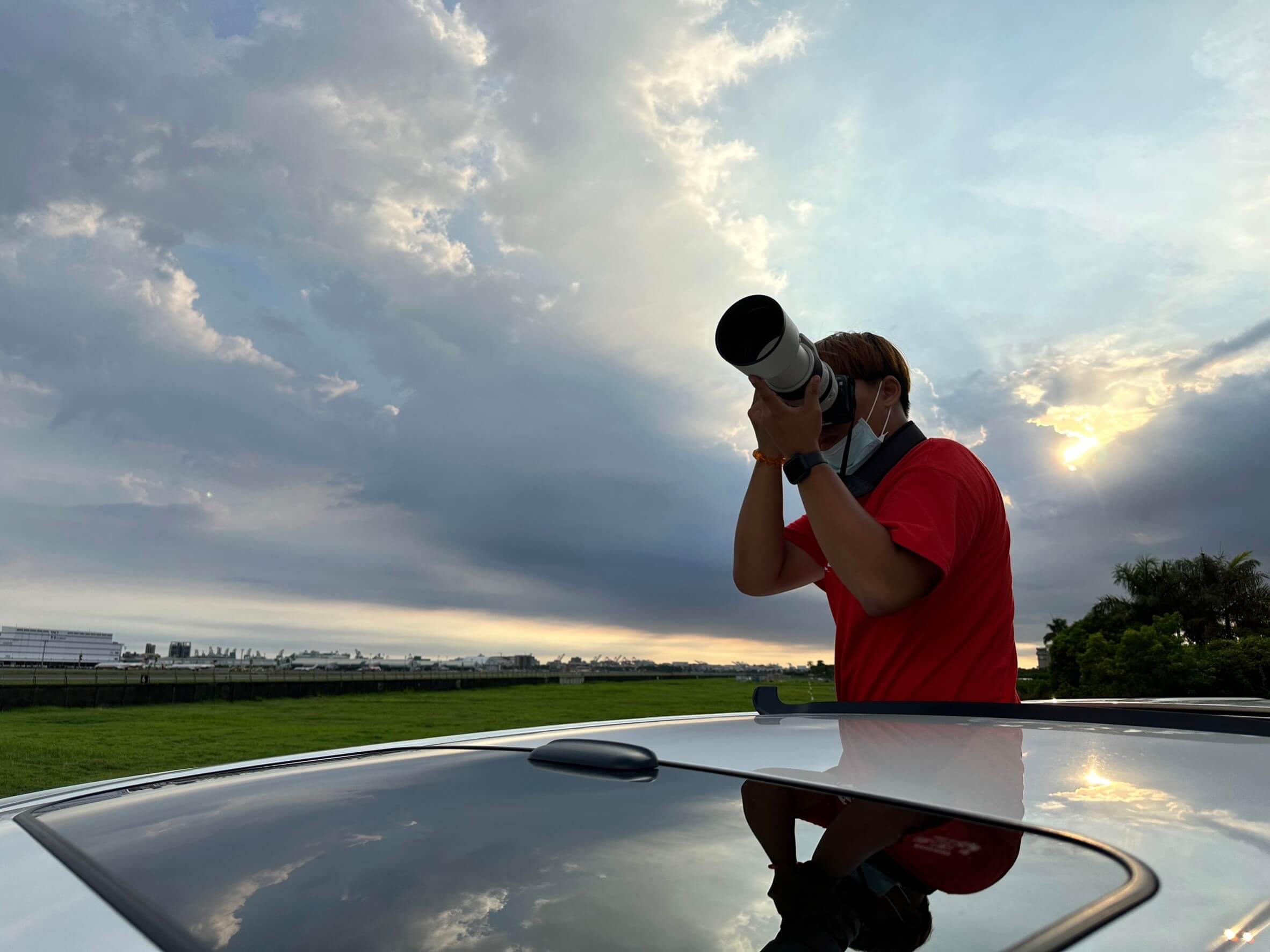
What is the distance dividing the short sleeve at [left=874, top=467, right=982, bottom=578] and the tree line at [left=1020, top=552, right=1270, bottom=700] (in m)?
20.9

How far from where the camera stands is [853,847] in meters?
0.97

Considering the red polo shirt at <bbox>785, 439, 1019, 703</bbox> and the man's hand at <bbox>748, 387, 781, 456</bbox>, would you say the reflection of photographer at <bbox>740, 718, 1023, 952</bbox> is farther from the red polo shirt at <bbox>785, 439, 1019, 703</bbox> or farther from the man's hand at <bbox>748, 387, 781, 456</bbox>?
the man's hand at <bbox>748, 387, 781, 456</bbox>

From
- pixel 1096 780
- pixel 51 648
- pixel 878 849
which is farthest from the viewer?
pixel 51 648

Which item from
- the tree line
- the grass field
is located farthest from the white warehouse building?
the tree line

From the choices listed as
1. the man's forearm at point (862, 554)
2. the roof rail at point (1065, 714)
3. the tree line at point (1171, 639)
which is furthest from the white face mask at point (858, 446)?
the tree line at point (1171, 639)

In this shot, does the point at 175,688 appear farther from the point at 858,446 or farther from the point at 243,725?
the point at 858,446

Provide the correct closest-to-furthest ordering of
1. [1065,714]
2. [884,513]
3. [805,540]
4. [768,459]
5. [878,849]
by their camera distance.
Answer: [878,849] → [1065,714] → [884,513] → [768,459] → [805,540]

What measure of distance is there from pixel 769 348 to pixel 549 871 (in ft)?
4.60

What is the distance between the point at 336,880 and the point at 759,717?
123cm

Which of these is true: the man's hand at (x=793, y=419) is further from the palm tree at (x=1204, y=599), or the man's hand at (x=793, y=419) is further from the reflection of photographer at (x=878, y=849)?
the palm tree at (x=1204, y=599)

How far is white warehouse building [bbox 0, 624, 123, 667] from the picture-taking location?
362ft

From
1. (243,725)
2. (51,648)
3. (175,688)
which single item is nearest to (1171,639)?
(243,725)

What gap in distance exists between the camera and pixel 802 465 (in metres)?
2.06

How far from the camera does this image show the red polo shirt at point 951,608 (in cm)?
199
